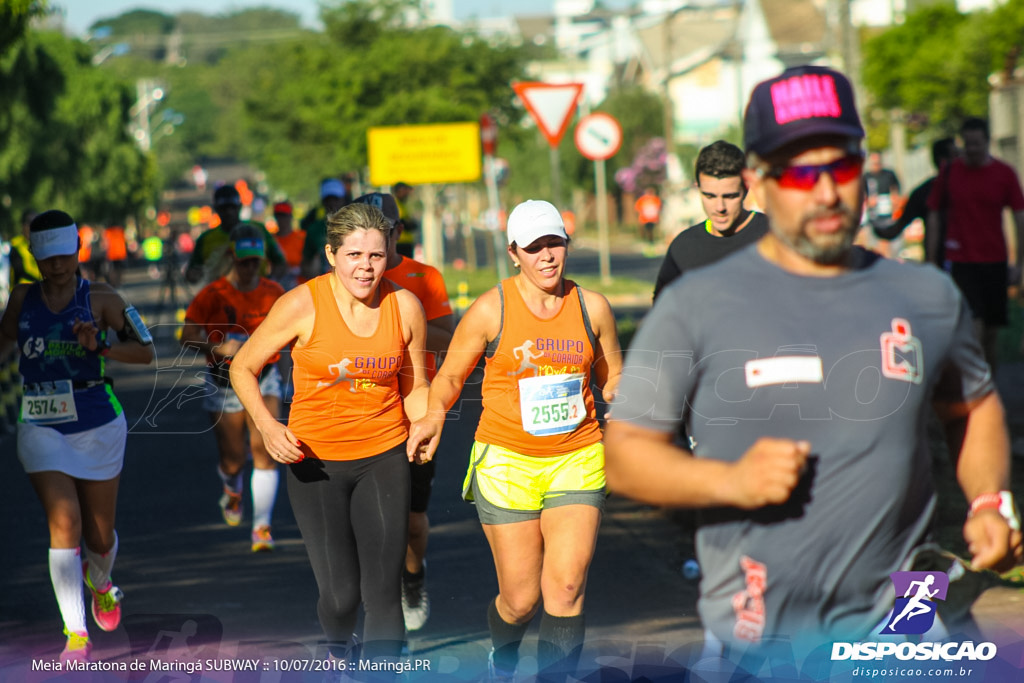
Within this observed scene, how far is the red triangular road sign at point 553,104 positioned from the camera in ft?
52.5

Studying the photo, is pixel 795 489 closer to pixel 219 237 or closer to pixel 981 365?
pixel 981 365

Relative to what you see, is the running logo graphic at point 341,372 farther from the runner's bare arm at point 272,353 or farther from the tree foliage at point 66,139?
the tree foliage at point 66,139

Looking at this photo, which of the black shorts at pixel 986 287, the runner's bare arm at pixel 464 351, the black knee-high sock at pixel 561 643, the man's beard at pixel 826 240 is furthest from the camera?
the black shorts at pixel 986 287

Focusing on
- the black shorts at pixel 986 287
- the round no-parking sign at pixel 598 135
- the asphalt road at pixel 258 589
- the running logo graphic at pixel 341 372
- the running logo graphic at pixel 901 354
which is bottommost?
→ the asphalt road at pixel 258 589

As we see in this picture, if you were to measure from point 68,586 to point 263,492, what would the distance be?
2195 mm

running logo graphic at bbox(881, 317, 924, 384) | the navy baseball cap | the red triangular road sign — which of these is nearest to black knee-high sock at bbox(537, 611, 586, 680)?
running logo graphic at bbox(881, 317, 924, 384)

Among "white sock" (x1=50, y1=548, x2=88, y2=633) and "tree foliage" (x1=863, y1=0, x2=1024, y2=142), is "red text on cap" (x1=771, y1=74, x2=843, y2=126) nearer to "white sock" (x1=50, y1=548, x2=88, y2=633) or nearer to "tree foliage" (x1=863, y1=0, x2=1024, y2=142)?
"white sock" (x1=50, y1=548, x2=88, y2=633)

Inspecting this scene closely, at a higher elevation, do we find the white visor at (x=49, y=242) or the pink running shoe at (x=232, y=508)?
the white visor at (x=49, y=242)

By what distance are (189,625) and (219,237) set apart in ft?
16.1

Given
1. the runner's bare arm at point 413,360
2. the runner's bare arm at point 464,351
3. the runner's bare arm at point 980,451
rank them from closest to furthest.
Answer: the runner's bare arm at point 980,451, the runner's bare arm at point 464,351, the runner's bare arm at point 413,360

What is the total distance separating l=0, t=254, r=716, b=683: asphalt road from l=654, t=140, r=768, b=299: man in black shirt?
1.49 m

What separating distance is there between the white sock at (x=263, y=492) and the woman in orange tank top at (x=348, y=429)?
2776 mm

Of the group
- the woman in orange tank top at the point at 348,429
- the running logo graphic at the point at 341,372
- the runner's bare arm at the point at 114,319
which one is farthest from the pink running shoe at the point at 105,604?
the running logo graphic at the point at 341,372

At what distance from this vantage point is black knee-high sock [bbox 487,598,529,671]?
5500 mm
